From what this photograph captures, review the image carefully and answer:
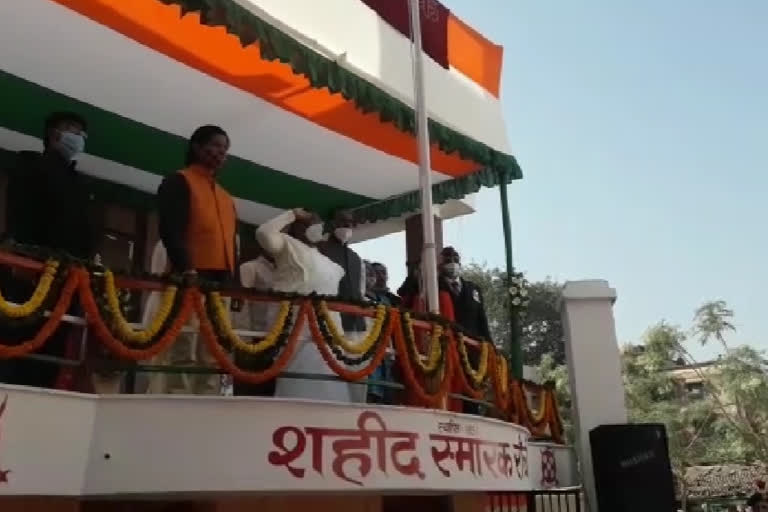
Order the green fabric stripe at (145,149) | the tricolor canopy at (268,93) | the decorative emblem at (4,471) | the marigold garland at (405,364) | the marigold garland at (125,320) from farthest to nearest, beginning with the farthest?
the green fabric stripe at (145,149) → the tricolor canopy at (268,93) → the marigold garland at (405,364) → the marigold garland at (125,320) → the decorative emblem at (4,471)

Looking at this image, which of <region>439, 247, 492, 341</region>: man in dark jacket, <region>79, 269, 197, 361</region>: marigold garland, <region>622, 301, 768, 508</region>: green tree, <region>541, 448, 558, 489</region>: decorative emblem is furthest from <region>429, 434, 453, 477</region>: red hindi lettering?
<region>622, 301, 768, 508</region>: green tree

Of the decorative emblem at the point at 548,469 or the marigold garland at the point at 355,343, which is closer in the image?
the marigold garland at the point at 355,343

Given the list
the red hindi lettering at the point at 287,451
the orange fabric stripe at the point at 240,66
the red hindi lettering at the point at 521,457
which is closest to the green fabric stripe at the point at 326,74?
the orange fabric stripe at the point at 240,66

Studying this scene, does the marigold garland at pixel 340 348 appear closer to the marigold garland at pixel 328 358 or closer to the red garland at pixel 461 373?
the marigold garland at pixel 328 358

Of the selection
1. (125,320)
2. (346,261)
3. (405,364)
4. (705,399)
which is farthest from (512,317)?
(705,399)

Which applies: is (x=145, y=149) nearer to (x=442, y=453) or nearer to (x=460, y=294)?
(x=460, y=294)

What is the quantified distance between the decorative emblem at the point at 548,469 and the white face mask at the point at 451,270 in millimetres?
1990

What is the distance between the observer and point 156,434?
3902mm

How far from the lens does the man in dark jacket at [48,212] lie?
12.7ft

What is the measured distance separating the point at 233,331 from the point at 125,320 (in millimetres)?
534

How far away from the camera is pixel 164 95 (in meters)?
6.75

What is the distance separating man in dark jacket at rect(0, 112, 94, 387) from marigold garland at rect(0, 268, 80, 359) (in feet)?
0.94

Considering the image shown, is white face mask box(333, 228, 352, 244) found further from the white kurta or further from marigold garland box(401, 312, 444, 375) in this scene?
marigold garland box(401, 312, 444, 375)

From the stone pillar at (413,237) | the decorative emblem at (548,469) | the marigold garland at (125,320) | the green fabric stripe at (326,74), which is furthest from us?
the stone pillar at (413,237)
